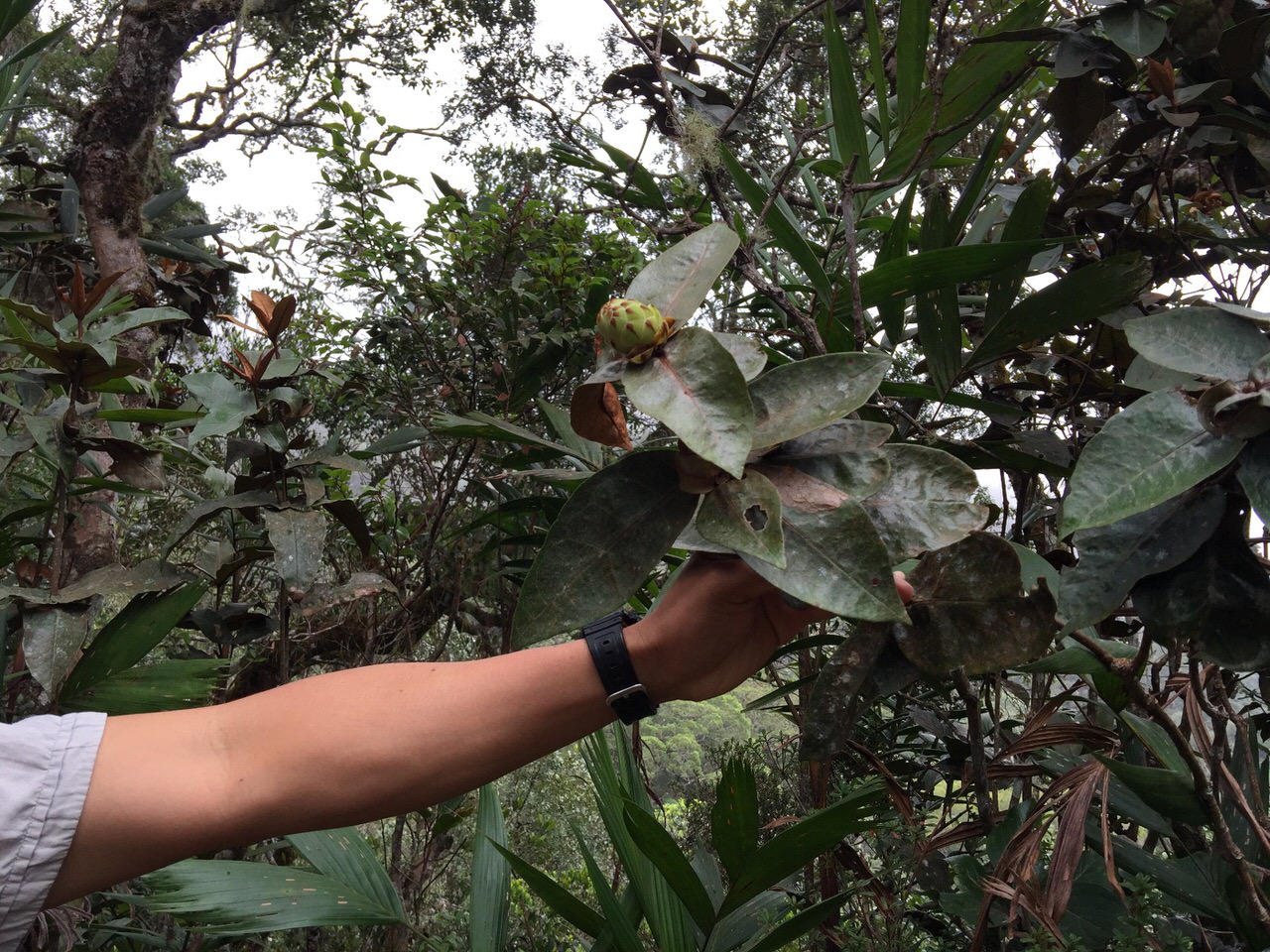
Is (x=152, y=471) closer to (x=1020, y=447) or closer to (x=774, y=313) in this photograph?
(x=774, y=313)

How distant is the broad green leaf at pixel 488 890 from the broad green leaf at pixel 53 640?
23.8 inches

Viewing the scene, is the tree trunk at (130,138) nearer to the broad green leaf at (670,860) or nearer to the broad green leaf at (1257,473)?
the broad green leaf at (670,860)

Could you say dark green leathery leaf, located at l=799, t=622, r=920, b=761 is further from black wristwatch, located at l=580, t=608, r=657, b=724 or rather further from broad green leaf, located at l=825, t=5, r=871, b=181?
broad green leaf, located at l=825, t=5, r=871, b=181

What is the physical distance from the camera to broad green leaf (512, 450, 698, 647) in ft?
1.49

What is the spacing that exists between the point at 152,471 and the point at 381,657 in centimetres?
111

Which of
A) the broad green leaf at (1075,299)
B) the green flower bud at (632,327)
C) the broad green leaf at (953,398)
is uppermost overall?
the broad green leaf at (1075,299)

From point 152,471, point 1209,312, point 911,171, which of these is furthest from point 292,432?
point 1209,312

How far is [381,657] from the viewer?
225cm

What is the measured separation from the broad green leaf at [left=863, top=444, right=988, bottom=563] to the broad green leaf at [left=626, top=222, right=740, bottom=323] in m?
0.13

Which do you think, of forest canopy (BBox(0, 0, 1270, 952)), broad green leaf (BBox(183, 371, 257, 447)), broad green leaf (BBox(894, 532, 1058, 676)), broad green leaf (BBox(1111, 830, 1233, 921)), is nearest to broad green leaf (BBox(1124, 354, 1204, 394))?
forest canopy (BBox(0, 0, 1270, 952))

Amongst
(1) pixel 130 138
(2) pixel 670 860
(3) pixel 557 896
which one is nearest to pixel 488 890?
(3) pixel 557 896

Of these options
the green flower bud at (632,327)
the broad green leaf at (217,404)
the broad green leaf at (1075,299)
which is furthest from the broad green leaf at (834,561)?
the broad green leaf at (217,404)

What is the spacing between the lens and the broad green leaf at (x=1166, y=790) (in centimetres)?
74

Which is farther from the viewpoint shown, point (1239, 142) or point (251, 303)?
point (251, 303)
